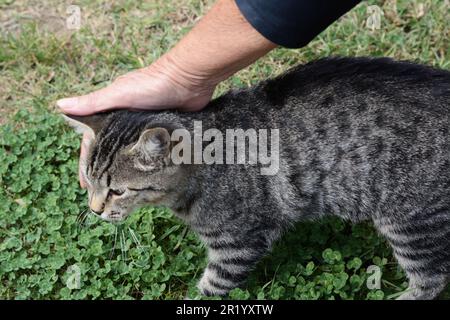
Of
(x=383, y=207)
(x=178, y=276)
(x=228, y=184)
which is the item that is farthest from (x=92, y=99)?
(x=383, y=207)

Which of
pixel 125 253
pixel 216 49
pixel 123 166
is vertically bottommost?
pixel 125 253

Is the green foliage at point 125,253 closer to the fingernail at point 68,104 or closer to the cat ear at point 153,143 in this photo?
the fingernail at point 68,104

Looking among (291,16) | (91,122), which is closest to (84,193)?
(91,122)

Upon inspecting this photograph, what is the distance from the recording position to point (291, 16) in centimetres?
235

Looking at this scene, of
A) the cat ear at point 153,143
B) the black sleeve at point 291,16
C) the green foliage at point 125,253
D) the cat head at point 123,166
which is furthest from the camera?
the green foliage at point 125,253

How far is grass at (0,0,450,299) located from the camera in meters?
3.04

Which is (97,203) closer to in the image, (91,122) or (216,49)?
(91,122)

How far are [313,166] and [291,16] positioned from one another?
71cm

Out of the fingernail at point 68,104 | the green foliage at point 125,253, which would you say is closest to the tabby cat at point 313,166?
the fingernail at point 68,104

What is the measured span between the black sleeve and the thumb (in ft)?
2.35

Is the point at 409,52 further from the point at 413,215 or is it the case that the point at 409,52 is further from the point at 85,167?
the point at 85,167

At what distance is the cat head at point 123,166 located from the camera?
2652 mm

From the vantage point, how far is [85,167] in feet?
9.39

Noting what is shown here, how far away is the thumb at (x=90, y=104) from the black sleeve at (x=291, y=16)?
72 centimetres
